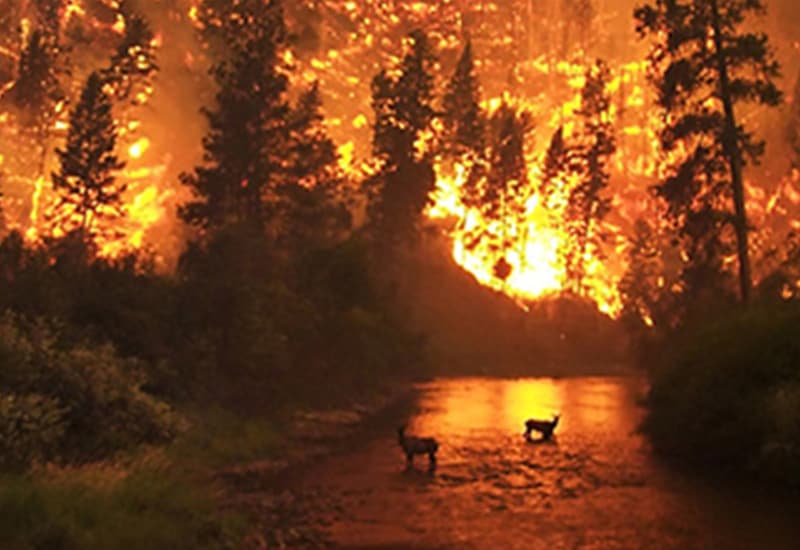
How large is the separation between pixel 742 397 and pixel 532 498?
22.6ft

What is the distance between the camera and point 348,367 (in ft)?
127

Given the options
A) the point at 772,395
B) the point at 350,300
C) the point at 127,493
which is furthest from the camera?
the point at 350,300

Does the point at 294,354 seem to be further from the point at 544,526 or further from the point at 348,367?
the point at 544,526

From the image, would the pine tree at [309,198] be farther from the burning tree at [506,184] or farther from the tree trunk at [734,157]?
the tree trunk at [734,157]

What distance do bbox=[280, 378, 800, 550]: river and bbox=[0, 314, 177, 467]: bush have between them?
461cm

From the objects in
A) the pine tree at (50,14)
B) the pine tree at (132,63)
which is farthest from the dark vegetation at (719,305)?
the pine tree at (50,14)

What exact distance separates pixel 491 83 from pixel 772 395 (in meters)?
86.6

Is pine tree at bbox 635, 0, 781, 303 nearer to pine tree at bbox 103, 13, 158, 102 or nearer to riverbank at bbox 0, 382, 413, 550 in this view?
riverbank at bbox 0, 382, 413, 550

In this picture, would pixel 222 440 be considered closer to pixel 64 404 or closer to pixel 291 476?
pixel 291 476

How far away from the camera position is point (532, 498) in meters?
17.9

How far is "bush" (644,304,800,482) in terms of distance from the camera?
59.8 feet

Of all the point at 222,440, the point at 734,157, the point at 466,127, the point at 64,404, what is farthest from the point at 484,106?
the point at 64,404

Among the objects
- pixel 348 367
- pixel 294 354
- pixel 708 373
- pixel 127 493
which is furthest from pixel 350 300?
pixel 127 493

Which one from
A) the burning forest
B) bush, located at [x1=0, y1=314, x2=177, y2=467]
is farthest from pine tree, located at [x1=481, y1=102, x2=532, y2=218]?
bush, located at [x1=0, y1=314, x2=177, y2=467]
